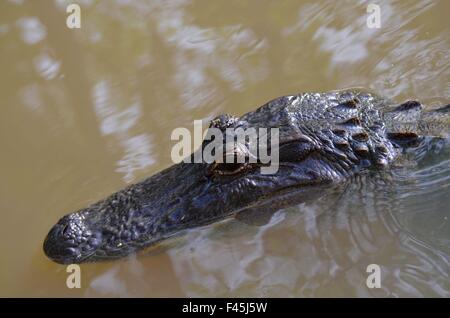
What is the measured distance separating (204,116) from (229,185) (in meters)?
1.86

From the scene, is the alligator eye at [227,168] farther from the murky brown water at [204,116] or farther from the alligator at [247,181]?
the murky brown water at [204,116]

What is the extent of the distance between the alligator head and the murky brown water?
6.2 inches

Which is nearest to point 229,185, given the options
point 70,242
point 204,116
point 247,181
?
point 247,181

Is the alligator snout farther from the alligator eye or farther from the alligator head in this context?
the alligator eye

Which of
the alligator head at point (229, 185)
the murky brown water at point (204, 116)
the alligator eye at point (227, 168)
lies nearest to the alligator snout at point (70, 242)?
the alligator head at point (229, 185)

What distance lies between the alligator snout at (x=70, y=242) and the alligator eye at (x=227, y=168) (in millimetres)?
981

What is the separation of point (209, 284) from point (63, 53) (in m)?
4.12

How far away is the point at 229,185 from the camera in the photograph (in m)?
4.58

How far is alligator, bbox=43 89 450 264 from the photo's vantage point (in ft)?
14.6

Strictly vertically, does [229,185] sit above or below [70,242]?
above

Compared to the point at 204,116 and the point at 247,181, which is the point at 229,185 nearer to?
the point at 247,181

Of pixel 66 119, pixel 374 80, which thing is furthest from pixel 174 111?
pixel 374 80

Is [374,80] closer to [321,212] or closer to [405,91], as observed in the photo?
[405,91]
